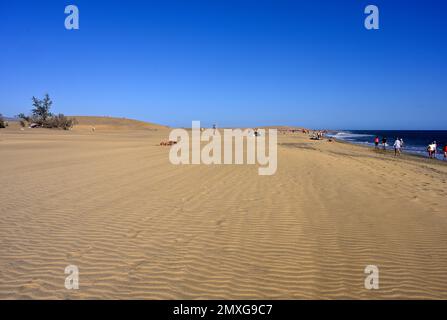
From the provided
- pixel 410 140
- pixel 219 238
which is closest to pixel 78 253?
pixel 219 238

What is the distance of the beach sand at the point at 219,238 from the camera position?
4480 millimetres

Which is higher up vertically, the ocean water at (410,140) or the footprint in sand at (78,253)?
the ocean water at (410,140)

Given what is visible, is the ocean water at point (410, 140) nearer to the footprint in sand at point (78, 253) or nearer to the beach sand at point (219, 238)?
the beach sand at point (219, 238)

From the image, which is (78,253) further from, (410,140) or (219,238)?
(410,140)

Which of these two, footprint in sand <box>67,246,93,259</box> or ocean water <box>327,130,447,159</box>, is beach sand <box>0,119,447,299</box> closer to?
footprint in sand <box>67,246,93,259</box>

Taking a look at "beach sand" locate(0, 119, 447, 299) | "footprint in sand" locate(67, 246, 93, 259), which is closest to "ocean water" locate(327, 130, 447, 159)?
"beach sand" locate(0, 119, 447, 299)

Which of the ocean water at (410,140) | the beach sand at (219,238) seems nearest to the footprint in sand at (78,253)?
the beach sand at (219,238)

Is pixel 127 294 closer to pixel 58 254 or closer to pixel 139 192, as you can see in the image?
pixel 58 254

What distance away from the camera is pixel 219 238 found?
6.23 metres

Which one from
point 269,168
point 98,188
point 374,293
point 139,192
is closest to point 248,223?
point 374,293

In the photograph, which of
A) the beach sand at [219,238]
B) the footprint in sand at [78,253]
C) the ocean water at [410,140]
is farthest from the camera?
the ocean water at [410,140]

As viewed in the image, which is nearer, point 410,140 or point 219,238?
point 219,238

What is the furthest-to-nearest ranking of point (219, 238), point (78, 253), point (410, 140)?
point (410, 140), point (219, 238), point (78, 253)

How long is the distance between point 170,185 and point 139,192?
4.58 feet
